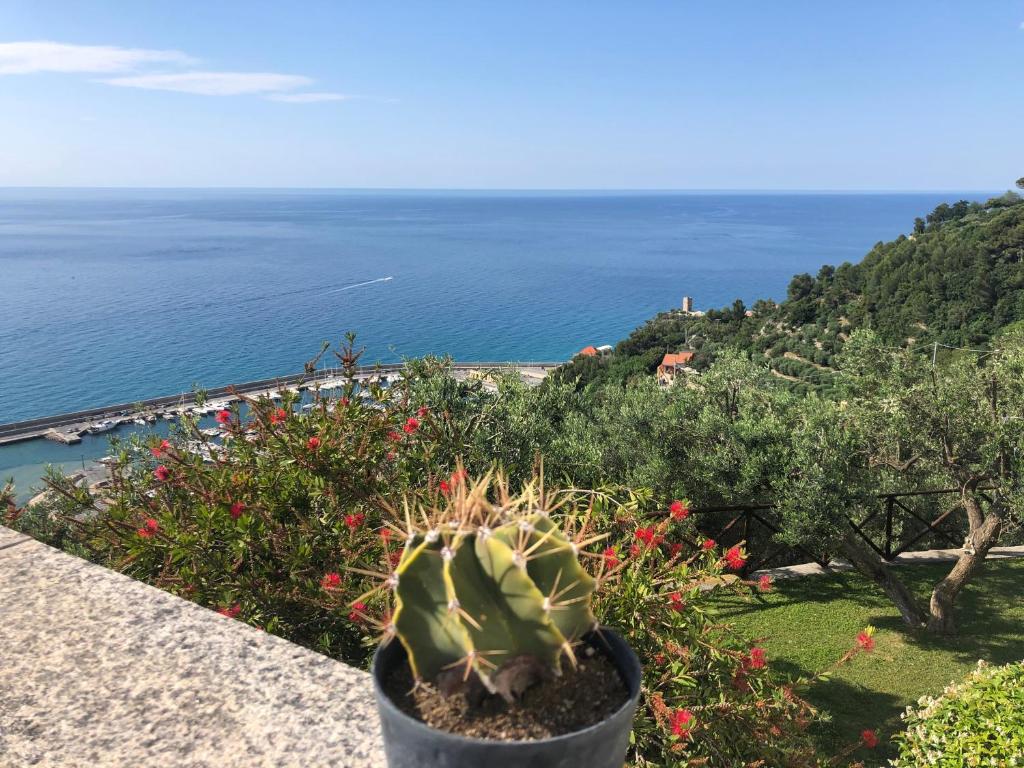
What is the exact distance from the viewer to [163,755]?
1986 mm

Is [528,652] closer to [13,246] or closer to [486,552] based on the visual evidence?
[486,552]

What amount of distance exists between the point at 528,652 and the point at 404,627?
0.28 meters

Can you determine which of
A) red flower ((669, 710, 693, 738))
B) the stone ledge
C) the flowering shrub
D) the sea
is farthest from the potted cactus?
the sea

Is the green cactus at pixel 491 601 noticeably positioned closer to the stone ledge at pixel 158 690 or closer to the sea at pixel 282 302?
the stone ledge at pixel 158 690

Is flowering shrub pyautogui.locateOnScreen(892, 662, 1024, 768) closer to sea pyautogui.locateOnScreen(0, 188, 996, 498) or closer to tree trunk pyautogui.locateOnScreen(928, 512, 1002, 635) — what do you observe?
tree trunk pyautogui.locateOnScreen(928, 512, 1002, 635)

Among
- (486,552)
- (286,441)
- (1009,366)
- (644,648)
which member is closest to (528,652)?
(486,552)

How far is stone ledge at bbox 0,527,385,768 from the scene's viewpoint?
2.00 meters

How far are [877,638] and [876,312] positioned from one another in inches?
2067

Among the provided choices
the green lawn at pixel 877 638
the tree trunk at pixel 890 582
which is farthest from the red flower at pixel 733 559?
the tree trunk at pixel 890 582

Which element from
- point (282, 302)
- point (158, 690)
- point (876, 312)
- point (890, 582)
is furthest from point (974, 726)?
point (282, 302)

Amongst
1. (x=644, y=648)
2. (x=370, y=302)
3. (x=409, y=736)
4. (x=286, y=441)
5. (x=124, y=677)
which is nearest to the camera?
(x=409, y=736)

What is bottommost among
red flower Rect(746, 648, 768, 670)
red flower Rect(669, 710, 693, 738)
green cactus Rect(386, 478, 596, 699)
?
red flower Rect(746, 648, 768, 670)

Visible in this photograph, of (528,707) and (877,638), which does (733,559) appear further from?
(877,638)

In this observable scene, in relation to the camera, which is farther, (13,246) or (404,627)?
(13,246)
